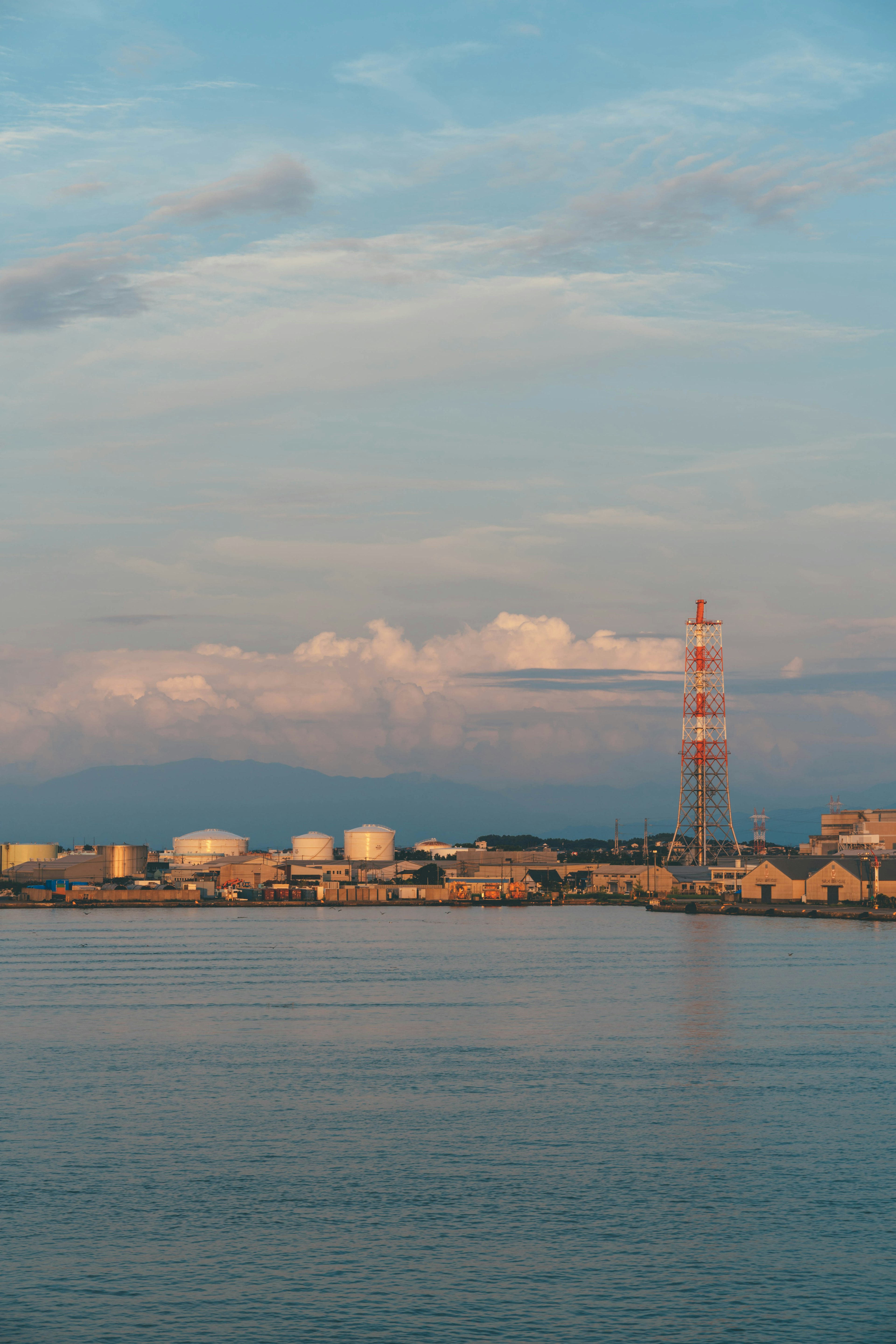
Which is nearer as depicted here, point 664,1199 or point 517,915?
point 664,1199

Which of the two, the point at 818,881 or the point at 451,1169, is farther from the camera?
the point at 818,881

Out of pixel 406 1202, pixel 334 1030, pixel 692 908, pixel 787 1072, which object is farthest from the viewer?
pixel 692 908

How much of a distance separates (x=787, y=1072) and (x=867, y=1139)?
7.53 metres

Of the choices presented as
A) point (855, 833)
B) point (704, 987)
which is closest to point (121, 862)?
point (855, 833)

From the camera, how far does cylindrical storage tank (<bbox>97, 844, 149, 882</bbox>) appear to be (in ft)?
618

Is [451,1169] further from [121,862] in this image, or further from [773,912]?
[121,862]

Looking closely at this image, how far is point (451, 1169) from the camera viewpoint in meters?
24.4

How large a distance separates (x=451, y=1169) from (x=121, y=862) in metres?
173

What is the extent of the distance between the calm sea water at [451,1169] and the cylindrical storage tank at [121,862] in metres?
140

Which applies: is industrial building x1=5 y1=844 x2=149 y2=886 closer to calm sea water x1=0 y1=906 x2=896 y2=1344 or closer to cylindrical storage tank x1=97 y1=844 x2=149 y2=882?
cylindrical storage tank x1=97 y1=844 x2=149 y2=882

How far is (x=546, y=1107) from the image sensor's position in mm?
29344

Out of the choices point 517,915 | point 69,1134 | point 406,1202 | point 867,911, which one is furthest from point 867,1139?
point 517,915

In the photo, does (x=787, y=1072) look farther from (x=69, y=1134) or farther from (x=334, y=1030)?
(x=69, y=1134)

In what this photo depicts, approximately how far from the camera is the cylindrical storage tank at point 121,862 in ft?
618
